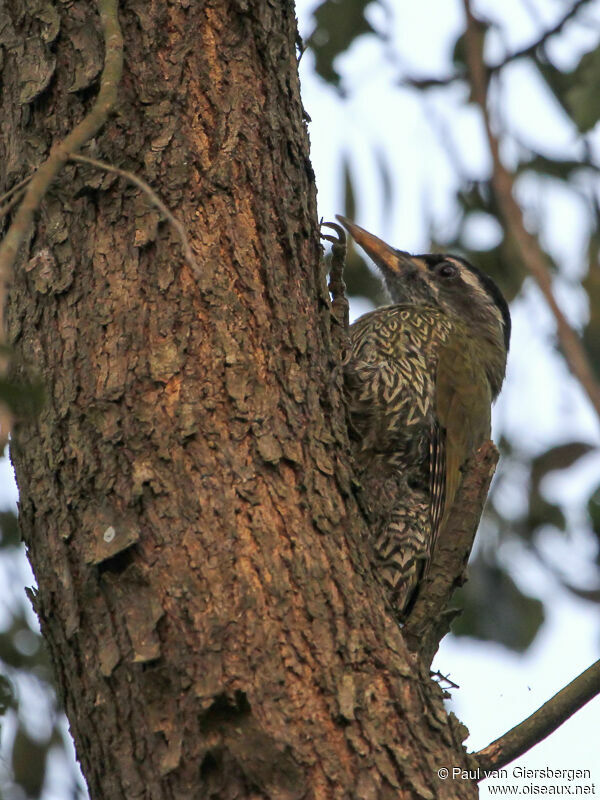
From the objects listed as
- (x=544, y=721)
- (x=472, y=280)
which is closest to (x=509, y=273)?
(x=472, y=280)

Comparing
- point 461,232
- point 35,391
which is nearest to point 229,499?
point 35,391

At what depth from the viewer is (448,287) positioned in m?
4.52

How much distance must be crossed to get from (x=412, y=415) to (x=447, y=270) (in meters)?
1.14

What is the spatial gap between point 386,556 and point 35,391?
8.03 ft

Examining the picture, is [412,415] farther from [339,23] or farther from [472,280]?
[339,23]

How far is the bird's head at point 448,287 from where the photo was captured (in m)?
4.46

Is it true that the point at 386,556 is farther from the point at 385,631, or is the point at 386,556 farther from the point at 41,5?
the point at 41,5

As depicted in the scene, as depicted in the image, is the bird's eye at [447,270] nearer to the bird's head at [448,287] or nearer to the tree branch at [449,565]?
the bird's head at [448,287]

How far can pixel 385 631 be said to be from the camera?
200cm

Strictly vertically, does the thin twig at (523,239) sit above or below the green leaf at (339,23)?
below

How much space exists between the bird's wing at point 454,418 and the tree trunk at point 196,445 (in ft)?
4.57

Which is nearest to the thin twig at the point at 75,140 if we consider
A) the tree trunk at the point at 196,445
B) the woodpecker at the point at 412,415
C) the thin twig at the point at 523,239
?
the tree trunk at the point at 196,445

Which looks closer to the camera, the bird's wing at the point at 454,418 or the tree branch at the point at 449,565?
the tree branch at the point at 449,565

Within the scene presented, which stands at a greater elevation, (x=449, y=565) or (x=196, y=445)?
(x=196, y=445)
